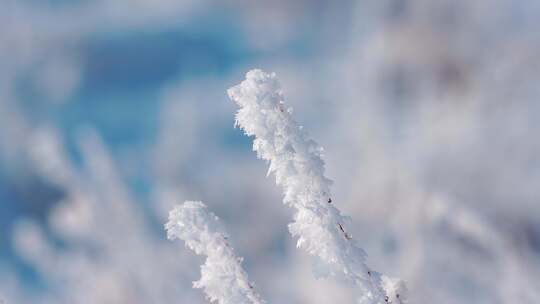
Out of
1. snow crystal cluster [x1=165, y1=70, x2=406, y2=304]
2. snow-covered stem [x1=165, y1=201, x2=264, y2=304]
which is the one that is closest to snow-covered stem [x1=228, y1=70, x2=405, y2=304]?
snow crystal cluster [x1=165, y1=70, x2=406, y2=304]

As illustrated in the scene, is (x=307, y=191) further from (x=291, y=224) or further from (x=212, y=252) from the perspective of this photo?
(x=212, y=252)

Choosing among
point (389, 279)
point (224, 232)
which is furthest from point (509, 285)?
point (224, 232)

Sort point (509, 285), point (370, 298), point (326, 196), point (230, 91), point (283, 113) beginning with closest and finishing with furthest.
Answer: point (370, 298), point (326, 196), point (283, 113), point (230, 91), point (509, 285)

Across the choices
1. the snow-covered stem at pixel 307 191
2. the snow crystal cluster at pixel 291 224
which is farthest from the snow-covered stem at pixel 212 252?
the snow-covered stem at pixel 307 191

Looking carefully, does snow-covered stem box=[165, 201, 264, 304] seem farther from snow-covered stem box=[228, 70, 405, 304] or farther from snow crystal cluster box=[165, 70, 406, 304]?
snow-covered stem box=[228, 70, 405, 304]

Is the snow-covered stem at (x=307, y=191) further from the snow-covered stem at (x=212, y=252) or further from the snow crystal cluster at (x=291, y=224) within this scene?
the snow-covered stem at (x=212, y=252)

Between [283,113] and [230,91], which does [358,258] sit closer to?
[283,113]

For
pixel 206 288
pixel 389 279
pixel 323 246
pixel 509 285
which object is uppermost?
pixel 509 285
